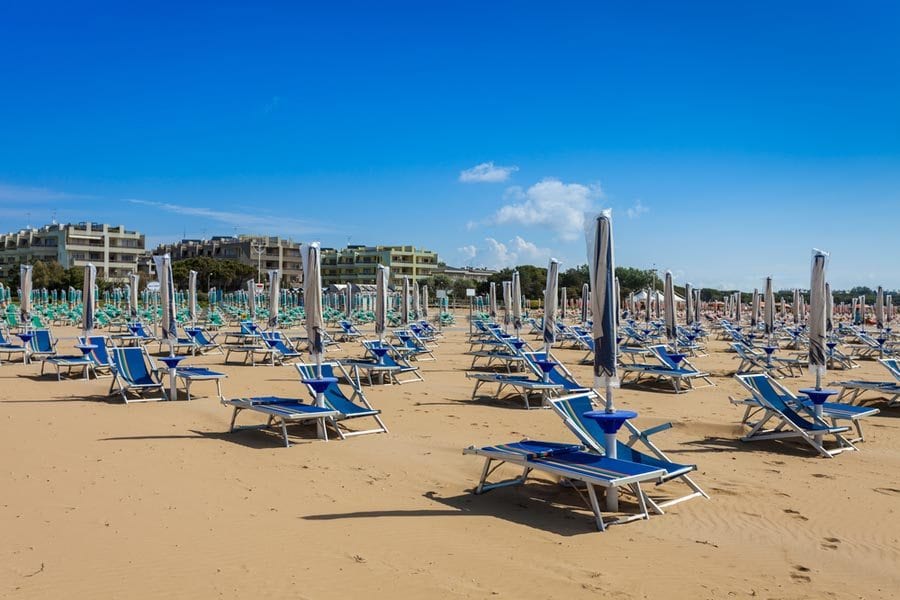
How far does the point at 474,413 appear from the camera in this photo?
401 inches

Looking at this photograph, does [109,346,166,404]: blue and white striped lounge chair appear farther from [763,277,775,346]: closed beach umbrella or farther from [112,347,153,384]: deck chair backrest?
[763,277,775,346]: closed beach umbrella

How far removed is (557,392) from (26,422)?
703 cm

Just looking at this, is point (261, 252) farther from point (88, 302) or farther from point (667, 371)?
point (667, 371)

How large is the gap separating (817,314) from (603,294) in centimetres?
475

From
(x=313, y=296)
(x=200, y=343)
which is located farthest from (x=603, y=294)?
(x=200, y=343)

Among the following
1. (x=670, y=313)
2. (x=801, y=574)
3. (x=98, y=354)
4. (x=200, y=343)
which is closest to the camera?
(x=801, y=574)

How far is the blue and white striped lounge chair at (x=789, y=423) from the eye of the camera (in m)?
7.89

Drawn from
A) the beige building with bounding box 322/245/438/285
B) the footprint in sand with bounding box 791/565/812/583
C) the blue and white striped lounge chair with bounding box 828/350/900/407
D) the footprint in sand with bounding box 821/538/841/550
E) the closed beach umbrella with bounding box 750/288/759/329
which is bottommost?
the footprint in sand with bounding box 821/538/841/550

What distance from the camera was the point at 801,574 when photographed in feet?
14.2

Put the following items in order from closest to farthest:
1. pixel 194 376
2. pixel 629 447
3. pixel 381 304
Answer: pixel 629 447 → pixel 194 376 → pixel 381 304

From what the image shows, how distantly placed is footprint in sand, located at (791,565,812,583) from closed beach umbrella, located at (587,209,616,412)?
6.17 feet

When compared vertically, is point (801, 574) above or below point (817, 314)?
below

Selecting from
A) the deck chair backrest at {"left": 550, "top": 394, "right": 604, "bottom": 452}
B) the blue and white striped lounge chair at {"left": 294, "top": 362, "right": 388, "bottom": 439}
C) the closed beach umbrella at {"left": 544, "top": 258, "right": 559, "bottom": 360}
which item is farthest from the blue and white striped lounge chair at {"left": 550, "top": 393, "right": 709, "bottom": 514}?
the closed beach umbrella at {"left": 544, "top": 258, "right": 559, "bottom": 360}

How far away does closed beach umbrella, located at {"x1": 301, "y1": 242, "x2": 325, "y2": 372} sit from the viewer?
356 inches
